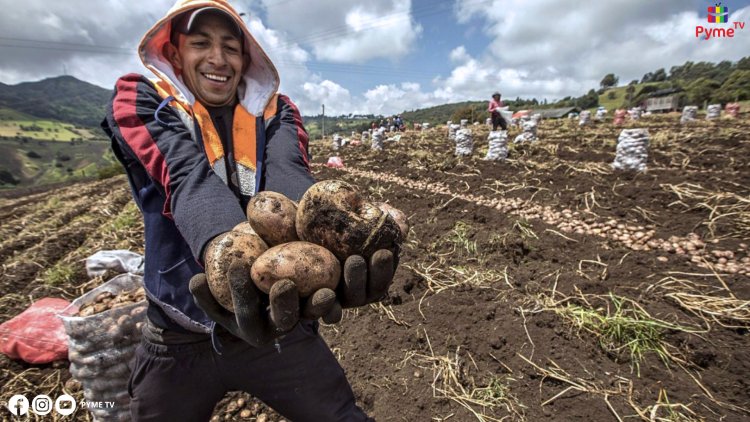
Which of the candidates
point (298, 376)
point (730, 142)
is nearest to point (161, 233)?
point (298, 376)

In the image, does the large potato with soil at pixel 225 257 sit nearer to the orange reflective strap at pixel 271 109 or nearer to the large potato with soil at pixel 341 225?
the large potato with soil at pixel 341 225

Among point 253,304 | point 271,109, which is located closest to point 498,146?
point 271,109

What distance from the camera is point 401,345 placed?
2.80 metres

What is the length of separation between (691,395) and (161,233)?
2.99m

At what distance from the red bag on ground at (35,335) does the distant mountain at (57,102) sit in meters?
150

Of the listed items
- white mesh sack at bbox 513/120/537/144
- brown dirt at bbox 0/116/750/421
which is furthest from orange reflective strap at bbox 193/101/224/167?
white mesh sack at bbox 513/120/537/144

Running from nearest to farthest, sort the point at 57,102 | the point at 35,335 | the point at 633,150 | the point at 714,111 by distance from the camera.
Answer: the point at 35,335, the point at 633,150, the point at 714,111, the point at 57,102

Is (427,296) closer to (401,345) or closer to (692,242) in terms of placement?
(401,345)

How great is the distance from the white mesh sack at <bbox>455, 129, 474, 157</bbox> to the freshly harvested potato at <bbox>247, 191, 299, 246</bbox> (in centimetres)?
923

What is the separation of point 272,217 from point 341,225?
9.7 inches

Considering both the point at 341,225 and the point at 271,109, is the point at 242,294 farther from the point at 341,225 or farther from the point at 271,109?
the point at 271,109

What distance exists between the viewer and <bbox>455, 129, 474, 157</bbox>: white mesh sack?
32.3ft

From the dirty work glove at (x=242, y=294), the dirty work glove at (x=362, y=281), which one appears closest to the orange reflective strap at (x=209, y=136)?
the dirty work glove at (x=242, y=294)

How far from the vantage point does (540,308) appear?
2891 millimetres
